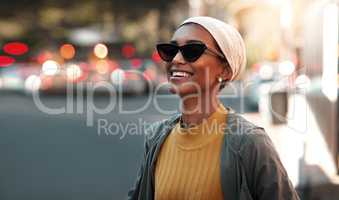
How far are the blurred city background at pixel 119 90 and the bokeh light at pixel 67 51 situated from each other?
7cm

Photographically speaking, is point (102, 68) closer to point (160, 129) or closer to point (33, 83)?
point (33, 83)

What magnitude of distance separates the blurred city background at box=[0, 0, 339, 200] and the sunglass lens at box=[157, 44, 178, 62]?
822mm

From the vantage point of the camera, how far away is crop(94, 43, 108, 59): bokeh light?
126 ft

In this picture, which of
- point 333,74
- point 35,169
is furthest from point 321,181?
point 35,169

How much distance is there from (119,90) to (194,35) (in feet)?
90.9

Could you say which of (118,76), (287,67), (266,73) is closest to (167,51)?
(287,67)

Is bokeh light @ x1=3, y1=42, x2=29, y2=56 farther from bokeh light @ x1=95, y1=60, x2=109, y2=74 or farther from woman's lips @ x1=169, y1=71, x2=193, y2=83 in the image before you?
woman's lips @ x1=169, y1=71, x2=193, y2=83

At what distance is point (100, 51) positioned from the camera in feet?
127

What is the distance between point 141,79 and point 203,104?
28.5 meters

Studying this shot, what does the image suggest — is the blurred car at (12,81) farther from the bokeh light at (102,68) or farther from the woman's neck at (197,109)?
the woman's neck at (197,109)

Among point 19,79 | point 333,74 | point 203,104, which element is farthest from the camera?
point 19,79

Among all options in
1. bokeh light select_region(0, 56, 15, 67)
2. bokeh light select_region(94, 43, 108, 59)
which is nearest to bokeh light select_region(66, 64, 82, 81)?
bokeh light select_region(0, 56, 15, 67)

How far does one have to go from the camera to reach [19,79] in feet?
105

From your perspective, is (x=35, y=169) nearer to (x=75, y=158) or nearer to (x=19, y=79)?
(x=75, y=158)
